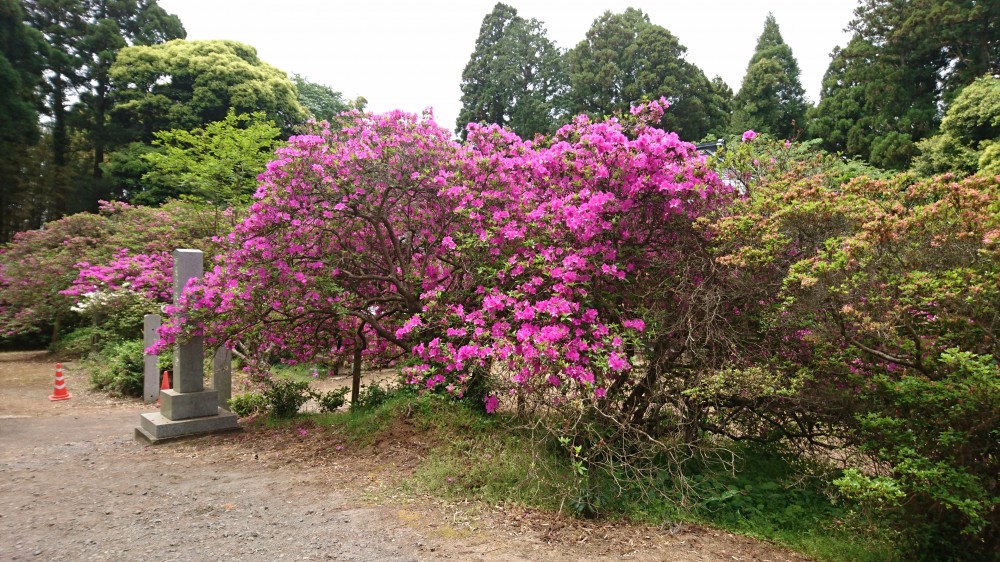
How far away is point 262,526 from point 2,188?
59.9ft

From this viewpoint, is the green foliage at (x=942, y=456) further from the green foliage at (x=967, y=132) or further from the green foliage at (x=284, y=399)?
the green foliage at (x=967, y=132)

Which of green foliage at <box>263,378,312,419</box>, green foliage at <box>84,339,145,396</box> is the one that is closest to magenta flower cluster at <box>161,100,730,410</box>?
green foliage at <box>263,378,312,419</box>

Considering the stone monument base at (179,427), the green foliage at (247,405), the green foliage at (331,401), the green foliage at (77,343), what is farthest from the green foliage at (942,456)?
the green foliage at (77,343)

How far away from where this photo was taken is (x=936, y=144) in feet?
46.0

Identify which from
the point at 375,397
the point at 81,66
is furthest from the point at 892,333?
the point at 81,66

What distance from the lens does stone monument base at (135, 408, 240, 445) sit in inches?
241

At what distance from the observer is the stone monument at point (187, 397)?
20.7 feet

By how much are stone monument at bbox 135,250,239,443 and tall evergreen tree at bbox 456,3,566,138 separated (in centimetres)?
2124

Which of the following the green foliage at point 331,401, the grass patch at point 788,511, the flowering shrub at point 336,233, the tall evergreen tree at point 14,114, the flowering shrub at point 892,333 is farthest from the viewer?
the tall evergreen tree at point 14,114

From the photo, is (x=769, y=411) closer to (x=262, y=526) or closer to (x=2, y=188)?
(x=262, y=526)

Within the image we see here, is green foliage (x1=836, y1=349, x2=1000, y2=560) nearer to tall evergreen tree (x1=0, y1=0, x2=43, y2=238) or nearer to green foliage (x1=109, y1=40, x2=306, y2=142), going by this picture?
green foliage (x1=109, y1=40, x2=306, y2=142)

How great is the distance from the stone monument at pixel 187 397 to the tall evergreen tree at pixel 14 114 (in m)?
14.4

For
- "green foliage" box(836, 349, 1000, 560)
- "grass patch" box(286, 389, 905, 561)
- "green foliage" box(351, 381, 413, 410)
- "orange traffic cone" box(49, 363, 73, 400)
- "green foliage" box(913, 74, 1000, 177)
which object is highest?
"green foliage" box(913, 74, 1000, 177)

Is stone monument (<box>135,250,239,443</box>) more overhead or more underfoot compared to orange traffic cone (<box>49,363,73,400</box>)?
more overhead
